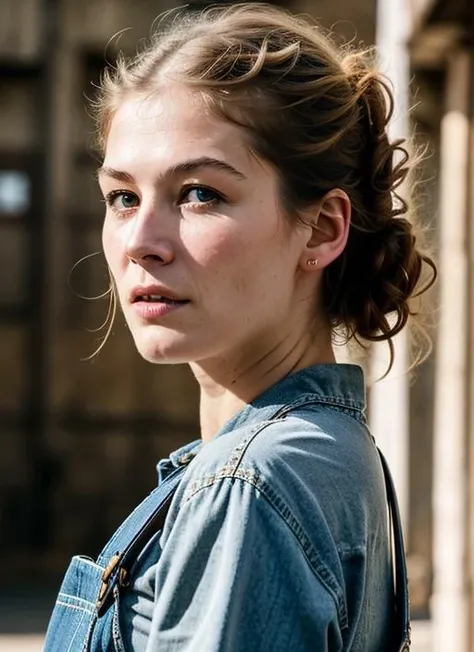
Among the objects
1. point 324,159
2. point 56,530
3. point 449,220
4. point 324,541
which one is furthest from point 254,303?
point 56,530

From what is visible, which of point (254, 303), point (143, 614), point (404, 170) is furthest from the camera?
point (404, 170)

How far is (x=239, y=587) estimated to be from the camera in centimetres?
143

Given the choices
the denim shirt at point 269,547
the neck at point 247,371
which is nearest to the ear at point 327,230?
the neck at point 247,371

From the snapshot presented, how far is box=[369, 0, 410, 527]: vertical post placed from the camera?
7289 millimetres

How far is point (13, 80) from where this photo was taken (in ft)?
43.1

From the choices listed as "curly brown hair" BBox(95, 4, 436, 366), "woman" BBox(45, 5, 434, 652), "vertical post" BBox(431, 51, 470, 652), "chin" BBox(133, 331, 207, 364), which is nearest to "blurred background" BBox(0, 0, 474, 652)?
"vertical post" BBox(431, 51, 470, 652)

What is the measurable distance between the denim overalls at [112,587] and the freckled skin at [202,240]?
122 mm

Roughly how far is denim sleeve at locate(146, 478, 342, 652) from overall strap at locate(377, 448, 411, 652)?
1.05 ft

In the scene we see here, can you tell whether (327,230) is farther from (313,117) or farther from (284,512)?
(284,512)

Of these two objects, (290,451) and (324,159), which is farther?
(324,159)

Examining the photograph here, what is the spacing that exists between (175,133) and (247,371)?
337mm

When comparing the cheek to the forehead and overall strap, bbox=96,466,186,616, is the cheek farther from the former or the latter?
overall strap, bbox=96,466,186,616

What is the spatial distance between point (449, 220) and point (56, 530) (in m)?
7.25

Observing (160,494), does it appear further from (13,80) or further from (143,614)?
(13,80)
